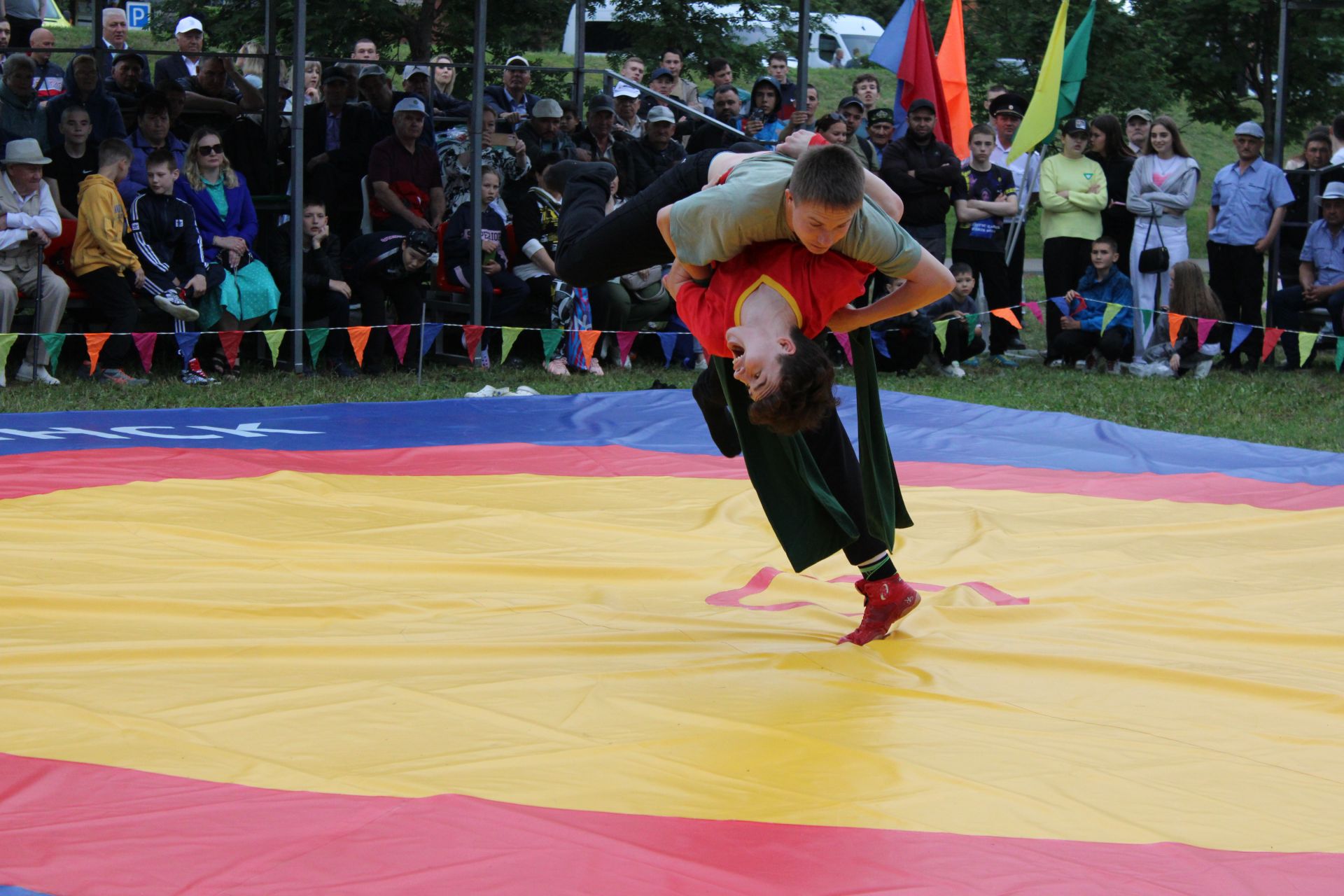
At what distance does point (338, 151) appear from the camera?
1062 centimetres

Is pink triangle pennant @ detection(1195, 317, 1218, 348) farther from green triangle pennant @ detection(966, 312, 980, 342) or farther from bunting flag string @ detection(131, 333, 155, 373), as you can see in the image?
bunting flag string @ detection(131, 333, 155, 373)

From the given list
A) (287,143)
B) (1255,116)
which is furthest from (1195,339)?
(1255,116)

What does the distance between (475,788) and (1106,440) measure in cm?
568

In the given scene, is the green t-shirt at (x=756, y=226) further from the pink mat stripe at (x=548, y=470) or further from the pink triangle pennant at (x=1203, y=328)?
the pink triangle pennant at (x=1203, y=328)

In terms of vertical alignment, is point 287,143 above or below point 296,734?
above

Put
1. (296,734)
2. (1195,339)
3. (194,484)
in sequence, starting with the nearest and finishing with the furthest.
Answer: (296,734) < (194,484) < (1195,339)

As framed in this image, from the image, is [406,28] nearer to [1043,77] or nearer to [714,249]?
[1043,77]

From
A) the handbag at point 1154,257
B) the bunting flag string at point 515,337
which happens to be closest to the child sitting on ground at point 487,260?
the bunting flag string at point 515,337

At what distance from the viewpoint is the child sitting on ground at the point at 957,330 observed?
36.3 feet

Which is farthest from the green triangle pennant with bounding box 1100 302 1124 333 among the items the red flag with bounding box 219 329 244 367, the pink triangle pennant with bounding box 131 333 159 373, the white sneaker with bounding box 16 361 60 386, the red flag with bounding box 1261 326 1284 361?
the white sneaker with bounding box 16 361 60 386

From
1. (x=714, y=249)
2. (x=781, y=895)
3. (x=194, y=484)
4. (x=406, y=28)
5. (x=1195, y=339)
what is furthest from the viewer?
(x=406, y=28)

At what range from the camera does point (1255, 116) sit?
828 inches

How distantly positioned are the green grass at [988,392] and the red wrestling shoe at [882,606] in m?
4.26

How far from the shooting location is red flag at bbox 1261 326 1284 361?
10.9 m
